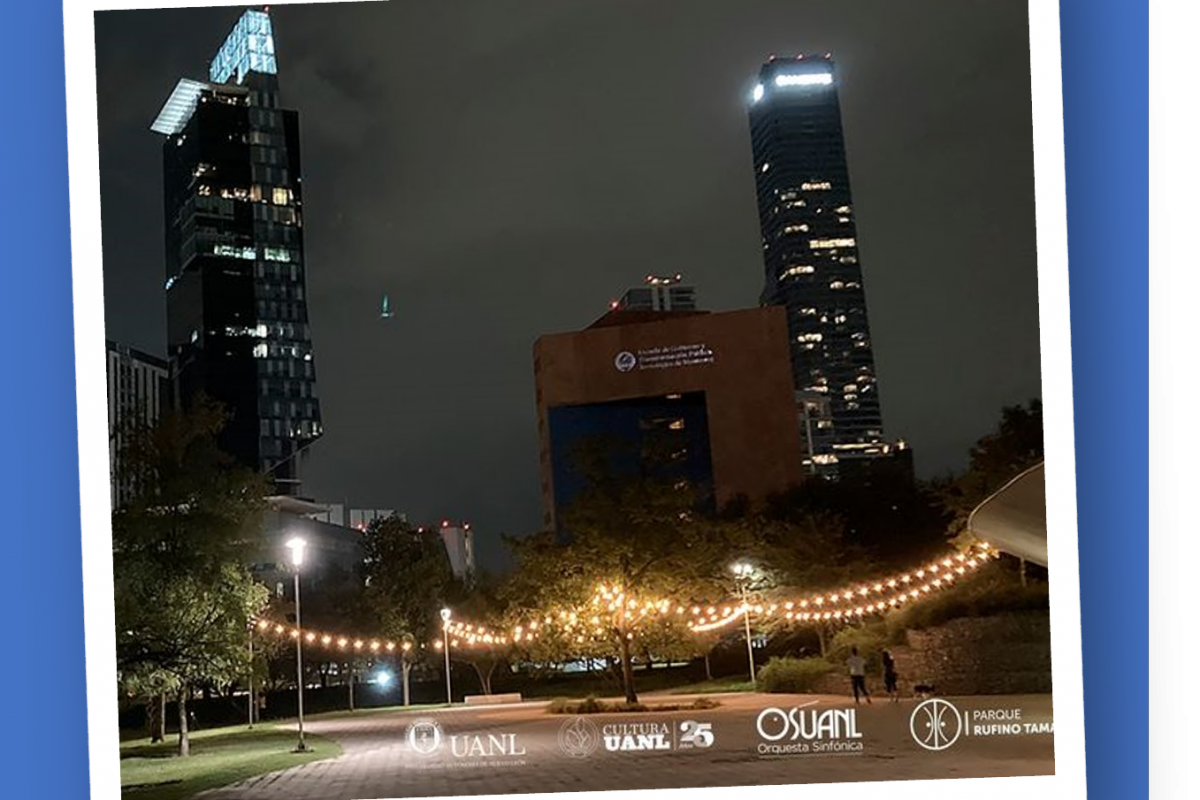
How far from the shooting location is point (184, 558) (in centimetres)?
607

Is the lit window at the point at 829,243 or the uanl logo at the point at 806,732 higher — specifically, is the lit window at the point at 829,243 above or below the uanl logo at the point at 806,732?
above

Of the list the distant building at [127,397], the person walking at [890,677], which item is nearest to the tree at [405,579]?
the distant building at [127,397]

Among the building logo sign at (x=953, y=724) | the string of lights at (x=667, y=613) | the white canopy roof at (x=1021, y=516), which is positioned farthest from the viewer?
the string of lights at (x=667, y=613)

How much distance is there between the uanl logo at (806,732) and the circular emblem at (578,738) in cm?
70

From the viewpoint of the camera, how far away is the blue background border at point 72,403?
16.6 feet

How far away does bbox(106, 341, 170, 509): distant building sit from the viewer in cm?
539

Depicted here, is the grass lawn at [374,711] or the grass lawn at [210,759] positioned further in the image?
the grass lawn at [374,711]

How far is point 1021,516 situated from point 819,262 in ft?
4.47

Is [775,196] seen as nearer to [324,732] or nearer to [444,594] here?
[444,594]

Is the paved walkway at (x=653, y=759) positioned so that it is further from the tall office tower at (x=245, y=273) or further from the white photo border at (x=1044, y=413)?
the tall office tower at (x=245, y=273)

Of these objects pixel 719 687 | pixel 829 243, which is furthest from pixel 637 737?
pixel 829 243

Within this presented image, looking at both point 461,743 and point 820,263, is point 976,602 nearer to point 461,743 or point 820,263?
point 820,263

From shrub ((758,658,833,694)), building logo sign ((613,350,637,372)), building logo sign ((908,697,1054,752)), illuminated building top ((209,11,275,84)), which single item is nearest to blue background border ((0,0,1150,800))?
building logo sign ((908,697,1054,752))
